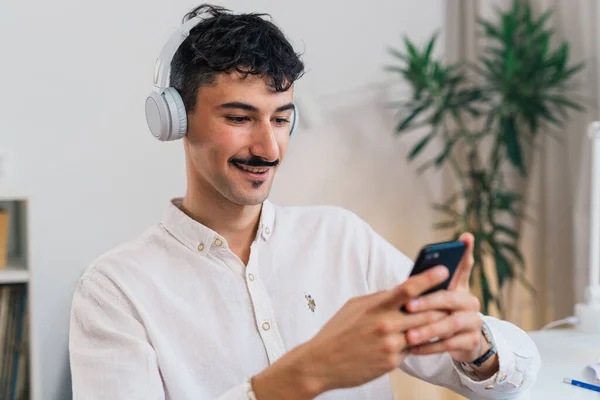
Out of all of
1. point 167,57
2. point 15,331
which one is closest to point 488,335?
point 167,57

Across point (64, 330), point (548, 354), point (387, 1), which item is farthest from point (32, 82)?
point (548, 354)

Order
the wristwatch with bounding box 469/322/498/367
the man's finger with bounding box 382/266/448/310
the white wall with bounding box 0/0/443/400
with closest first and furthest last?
the man's finger with bounding box 382/266/448/310 < the wristwatch with bounding box 469/322/498/367 < the white wall with bounding box 0/0/443/400

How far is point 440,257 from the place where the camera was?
2.96 ft

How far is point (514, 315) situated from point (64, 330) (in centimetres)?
154

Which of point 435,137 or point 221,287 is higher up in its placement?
point 435,137

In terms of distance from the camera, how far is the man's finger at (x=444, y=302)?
896 millimetres

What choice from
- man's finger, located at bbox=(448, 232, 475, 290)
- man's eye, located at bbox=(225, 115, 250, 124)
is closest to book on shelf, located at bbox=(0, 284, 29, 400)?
man's eye, located at bbox=(225, 115, 250, 124)

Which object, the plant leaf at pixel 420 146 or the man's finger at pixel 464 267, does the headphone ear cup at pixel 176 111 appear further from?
the plant leaf at pixel 420 146

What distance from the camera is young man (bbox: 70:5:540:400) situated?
1.16 meters

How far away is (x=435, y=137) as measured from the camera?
8.70ft

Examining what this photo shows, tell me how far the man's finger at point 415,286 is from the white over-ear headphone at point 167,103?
1.78 ft

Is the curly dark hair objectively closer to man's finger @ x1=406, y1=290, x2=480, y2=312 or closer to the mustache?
the mustache

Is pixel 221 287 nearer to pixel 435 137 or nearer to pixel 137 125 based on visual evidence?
pixel 137 125

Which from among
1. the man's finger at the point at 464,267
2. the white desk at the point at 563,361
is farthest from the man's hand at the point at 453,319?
the white desk at the point at 563,361
